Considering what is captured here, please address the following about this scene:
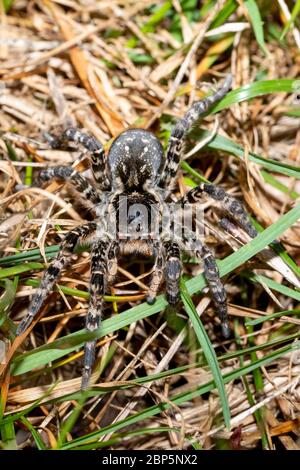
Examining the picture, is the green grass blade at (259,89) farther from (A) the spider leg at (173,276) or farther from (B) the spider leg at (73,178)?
(A) the spider leg at (173,276)

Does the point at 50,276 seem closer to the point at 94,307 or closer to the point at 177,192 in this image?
the point at 94,307

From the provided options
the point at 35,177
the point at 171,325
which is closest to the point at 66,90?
the point at 35,177

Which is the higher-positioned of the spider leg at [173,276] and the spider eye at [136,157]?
the spider eye at [136,157]

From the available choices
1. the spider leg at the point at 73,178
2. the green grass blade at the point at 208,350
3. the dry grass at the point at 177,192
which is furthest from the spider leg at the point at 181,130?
the green grass blade at the point at 208,350

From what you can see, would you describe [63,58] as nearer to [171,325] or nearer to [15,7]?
[15,7]

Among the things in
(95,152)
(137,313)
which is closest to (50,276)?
(137,313)

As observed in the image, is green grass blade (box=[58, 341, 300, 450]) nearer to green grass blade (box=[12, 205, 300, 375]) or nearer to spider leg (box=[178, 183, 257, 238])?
green grass blade (box=[12, 205, 300, 375])

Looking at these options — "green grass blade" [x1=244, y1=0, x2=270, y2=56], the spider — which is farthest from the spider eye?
"green grass blade" [x1=244, y1=0, x2=270, y2=56]
